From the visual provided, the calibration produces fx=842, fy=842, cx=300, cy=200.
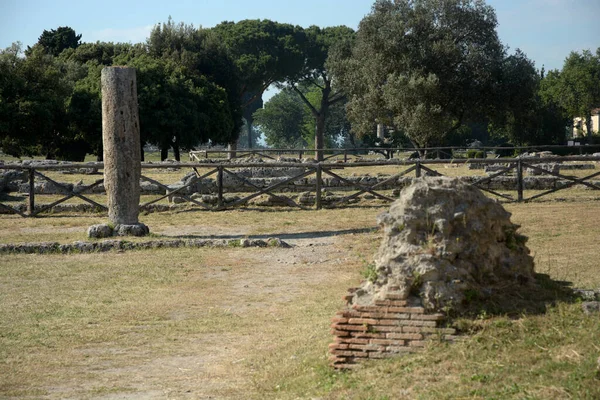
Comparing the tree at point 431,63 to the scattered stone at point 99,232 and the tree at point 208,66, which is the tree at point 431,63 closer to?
the tree at point 208,66

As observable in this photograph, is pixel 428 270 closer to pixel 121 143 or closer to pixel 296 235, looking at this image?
pixel 296 235

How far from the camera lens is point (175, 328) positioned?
984cm

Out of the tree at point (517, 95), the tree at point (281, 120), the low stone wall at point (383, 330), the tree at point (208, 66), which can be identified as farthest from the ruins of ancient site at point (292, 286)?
the tree at point (281, 120)

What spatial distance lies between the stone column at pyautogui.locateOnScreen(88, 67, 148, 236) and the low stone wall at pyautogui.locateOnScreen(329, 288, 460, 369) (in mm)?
10482

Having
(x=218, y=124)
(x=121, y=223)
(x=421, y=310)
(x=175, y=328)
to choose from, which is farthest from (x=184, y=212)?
(x=218, y=124)

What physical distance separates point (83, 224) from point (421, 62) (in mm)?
27589

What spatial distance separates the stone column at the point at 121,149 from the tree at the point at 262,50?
168 ft

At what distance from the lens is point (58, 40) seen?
65000 millimetres

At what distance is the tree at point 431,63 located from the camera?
4328cm

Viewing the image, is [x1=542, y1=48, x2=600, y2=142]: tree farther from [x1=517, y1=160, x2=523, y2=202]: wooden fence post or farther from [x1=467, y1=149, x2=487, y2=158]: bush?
[x1=517, y1=160, x2=523, y2=202]: wooden fence post

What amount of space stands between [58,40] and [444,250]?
204 feet

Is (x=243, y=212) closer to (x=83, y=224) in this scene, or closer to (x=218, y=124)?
(x=83, y=224)

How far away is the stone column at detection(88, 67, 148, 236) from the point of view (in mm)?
17062

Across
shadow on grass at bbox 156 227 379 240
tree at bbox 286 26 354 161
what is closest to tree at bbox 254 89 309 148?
tree at bbox 286 26 354 161
